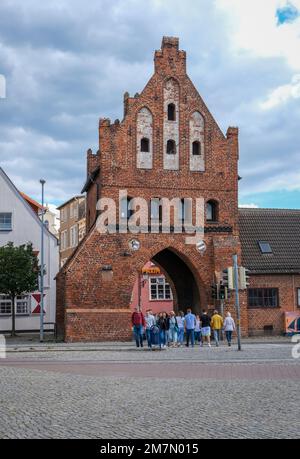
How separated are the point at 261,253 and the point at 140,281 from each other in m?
18.8

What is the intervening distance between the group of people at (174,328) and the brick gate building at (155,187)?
2.82 m

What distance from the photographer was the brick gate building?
111 ft

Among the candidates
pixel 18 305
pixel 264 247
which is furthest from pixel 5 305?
pixel 264 247

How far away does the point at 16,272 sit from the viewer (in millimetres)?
39062

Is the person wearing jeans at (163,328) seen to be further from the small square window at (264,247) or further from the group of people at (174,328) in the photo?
the small square window at (264,247)

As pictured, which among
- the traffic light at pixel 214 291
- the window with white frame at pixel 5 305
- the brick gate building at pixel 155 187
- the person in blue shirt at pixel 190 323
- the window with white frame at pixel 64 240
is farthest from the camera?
the window with white frame at pixel 64 240

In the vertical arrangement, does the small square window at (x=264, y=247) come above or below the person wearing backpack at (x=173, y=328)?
above

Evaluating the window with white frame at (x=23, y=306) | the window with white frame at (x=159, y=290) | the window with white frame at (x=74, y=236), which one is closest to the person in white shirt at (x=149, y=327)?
the window with white frame at (x=23, y=306)

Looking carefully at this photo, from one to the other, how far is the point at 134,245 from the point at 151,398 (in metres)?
22.1

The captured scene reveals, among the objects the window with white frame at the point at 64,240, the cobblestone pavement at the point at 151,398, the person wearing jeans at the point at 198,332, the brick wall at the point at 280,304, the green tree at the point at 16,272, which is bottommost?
the cobblestone pavement at the point at 151,398

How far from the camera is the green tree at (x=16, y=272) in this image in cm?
3894

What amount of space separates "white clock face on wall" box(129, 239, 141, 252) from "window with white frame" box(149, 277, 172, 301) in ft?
80.7

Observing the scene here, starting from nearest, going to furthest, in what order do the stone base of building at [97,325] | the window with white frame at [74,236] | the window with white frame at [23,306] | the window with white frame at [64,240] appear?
the stone base of building at [97,325] < the window with white frame at [23,306] < the window with white frame at [74,236] < the window with white frame at [64,240]

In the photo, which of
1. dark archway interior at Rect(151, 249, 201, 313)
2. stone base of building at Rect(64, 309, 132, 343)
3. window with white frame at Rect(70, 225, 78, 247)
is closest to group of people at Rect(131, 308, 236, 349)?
stone base of building at Rect(64, 309, 132, 343)
